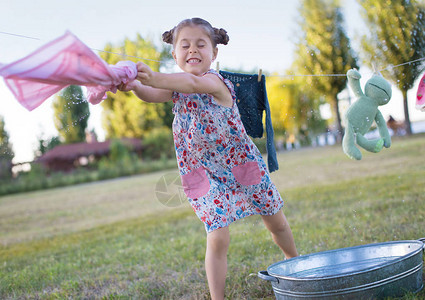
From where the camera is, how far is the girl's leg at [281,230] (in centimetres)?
204

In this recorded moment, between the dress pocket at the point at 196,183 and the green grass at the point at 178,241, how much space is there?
55 centimetres

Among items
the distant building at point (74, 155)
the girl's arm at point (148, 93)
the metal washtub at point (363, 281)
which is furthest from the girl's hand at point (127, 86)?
the distant building at point (74, 155)

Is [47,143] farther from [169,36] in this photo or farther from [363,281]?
[363,281]

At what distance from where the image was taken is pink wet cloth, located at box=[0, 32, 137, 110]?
1263 millimetres

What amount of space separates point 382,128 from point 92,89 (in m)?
1.60

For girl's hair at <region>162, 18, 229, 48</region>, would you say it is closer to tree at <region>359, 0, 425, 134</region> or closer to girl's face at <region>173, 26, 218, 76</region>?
girl's face at <region>173, 26, 218, 76</region>

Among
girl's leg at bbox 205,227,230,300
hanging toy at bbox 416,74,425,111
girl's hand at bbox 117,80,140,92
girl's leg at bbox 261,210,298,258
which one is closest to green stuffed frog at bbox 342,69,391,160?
hanging toy at bbox 416,74,425,111

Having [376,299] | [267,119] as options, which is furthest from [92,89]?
[376,299]

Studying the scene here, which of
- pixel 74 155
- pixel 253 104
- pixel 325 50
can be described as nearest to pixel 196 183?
pixel 253 104

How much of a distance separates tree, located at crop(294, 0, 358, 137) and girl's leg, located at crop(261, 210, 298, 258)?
Answer: 134 centimetres

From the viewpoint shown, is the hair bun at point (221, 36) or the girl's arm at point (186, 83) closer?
the girl's arm at point (186, 83)

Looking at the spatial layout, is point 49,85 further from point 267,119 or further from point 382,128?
point 382,128

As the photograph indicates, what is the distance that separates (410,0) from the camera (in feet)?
9.80

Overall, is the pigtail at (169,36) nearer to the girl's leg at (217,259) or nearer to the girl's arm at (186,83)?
the girl's arm at (186,83)
